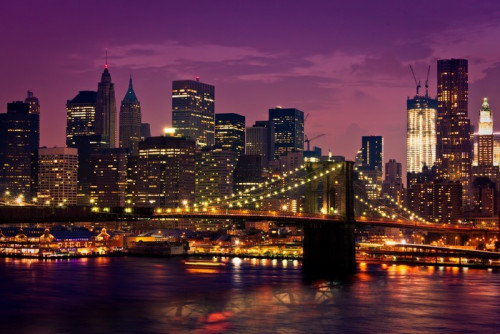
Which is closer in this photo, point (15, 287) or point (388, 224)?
point (15, 287)

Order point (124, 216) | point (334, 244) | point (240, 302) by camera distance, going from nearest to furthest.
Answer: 1. point (240, 302)
2. point (124, 216)
3. point (334, 244)

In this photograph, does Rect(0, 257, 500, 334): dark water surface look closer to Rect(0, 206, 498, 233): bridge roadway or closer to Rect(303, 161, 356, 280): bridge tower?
Rect(303, 161, 356, 280): bridge tower

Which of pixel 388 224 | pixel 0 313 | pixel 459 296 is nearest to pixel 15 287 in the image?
pixel 0 313

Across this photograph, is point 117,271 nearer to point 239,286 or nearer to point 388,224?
point 239,286

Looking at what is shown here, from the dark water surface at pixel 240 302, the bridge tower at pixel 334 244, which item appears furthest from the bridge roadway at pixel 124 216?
the dark water surface at pixel 240 302

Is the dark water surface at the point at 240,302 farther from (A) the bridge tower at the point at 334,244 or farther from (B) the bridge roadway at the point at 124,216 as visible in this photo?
(B) the bridge roadway at the point at 124,216

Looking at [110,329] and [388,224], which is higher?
[388,224]

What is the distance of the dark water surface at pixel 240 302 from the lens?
51375 mm

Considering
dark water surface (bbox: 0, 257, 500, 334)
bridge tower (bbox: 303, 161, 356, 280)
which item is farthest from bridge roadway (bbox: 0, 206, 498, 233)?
dark water surface (bbox: 0, 257, 500, 334)

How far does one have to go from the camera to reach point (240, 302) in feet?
199

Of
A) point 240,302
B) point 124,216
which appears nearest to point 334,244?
point 124,216

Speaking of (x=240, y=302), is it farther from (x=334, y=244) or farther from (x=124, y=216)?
(x=334, y=244)

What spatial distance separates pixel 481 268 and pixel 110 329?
5375cm

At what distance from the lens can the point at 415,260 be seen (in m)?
103
